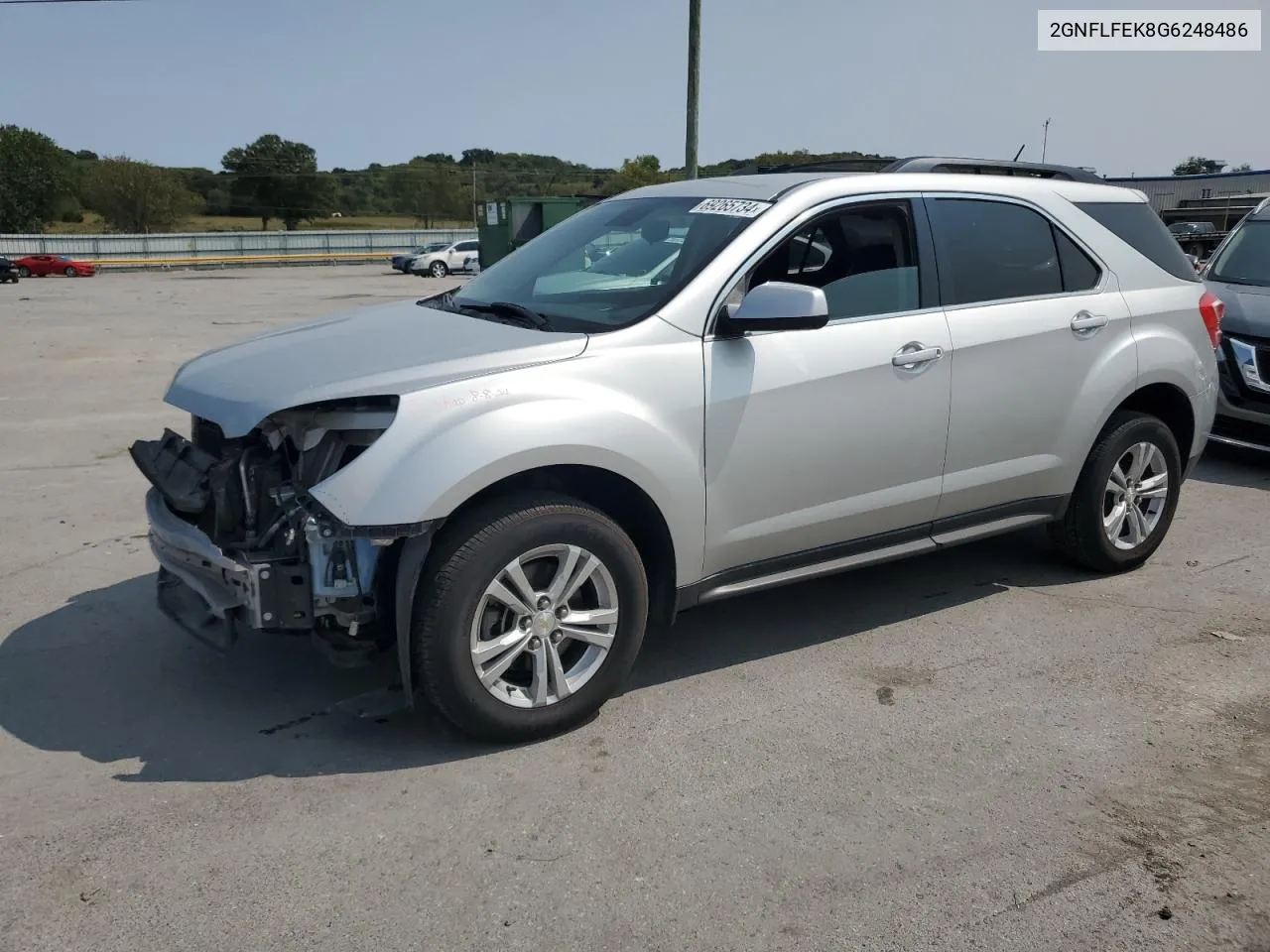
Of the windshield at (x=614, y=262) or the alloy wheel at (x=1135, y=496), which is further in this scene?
the alloy wheel at (x=1135, y=496)

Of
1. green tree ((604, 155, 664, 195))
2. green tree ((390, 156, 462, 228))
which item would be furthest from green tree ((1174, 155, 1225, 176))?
green tree ((390, 156, 462, 228))

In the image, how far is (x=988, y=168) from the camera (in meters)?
5.17

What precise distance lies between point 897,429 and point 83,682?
334cm

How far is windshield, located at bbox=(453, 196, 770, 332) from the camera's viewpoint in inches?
163

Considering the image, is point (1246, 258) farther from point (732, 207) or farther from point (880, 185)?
point (732, 207)

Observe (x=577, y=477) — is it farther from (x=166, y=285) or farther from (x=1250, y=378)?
(x=166, y=285)

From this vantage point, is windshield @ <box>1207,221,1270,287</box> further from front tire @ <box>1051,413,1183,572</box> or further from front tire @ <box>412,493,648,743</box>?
front tire @ <box>412,493,648,743</box>

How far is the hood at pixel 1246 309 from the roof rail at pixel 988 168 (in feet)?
10.3

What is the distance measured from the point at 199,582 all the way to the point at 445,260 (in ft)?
139

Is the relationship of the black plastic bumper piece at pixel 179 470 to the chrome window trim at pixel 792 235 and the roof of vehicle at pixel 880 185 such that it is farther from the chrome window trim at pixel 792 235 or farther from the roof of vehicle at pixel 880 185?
the roof of vehicle at pixel 880 185

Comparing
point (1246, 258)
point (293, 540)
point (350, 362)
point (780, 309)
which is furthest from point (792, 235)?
point (1246, 258)

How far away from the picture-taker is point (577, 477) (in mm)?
3873

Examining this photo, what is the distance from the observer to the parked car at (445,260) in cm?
4469

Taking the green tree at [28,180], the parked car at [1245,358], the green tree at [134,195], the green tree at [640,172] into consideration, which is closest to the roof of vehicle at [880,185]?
the parked car at [1245,358]
